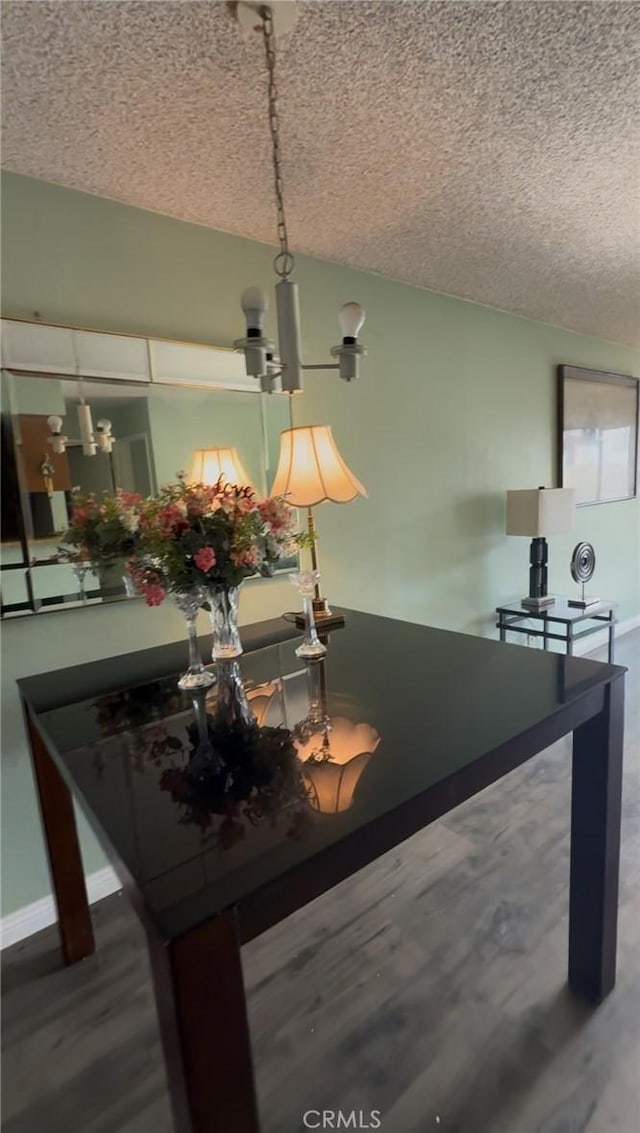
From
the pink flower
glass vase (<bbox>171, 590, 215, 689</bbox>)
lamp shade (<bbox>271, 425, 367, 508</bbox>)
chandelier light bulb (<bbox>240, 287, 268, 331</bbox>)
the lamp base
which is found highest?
chandelier light bulb (<bbox>240, 287, 268, 331</bbox>)

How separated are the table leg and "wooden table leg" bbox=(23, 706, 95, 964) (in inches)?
52.9

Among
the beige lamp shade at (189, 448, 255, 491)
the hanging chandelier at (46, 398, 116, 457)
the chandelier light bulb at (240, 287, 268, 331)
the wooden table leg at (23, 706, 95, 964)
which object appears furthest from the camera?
the beige lamp shade at (189, 448, 255, 491)

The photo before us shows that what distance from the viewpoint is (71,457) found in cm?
166

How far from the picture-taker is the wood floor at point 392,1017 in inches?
46.4

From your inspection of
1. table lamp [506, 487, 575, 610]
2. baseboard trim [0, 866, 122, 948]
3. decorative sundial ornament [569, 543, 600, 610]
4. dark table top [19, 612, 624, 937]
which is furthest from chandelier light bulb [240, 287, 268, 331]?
decorative sundial ornament [569, 543, 600, 610]

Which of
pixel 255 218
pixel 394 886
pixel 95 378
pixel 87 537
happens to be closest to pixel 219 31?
pixel 255 218

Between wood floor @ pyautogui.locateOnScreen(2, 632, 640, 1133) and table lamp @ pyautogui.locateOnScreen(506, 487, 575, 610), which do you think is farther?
table lamp @ pyautogui.locateOnScreen(506, 487, 575, 610)

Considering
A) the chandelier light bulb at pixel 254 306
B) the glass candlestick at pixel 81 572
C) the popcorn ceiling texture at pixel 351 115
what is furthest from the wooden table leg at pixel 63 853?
the popcorn ceiling texture at pixel 351 115

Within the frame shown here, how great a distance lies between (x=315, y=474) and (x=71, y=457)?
739mm

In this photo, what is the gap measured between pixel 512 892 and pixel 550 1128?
26.3 inches

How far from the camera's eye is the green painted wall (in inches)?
65.9

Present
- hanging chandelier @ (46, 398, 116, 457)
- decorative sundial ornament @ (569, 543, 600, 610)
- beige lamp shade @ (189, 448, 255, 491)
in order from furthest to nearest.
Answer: decorative sundial ornament @ (569, 543, 600, 610), beige lamp shade @ (189, 448, 255, 491), hanging chandelier @ (46, 398, 116, 457)

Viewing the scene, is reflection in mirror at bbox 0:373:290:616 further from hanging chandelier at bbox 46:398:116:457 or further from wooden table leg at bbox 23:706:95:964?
wooden table leg at bbox 23:706:95:964

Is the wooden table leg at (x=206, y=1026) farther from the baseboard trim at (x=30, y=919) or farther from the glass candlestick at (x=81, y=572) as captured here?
the glass candlestick at (x=81, y=572)
